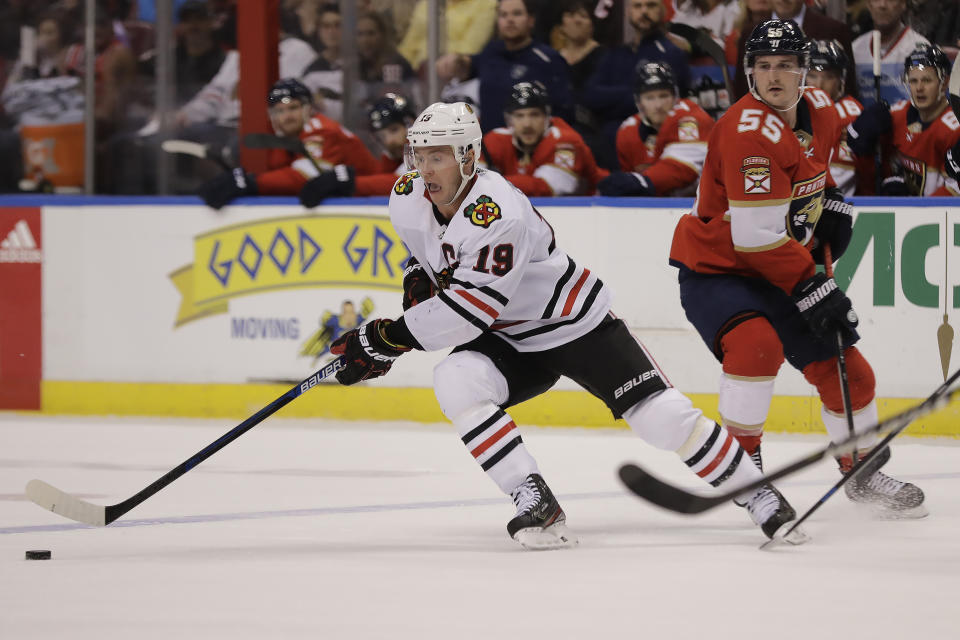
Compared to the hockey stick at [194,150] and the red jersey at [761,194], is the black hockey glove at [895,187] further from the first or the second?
the hockey stick at [194,150]

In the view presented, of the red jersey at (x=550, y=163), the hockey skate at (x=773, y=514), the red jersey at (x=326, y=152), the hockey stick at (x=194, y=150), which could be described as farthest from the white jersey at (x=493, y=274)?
the hockey stick at (x=194, y=150)

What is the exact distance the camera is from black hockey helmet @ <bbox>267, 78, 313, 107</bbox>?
20.4 feet

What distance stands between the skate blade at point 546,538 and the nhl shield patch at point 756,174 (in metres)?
0.91

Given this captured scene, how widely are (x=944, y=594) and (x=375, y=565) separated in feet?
3.84

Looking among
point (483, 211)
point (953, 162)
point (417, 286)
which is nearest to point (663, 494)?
point (483, 211)

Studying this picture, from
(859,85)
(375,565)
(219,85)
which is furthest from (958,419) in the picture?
(219,85)

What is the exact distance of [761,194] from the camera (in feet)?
A: 11.3

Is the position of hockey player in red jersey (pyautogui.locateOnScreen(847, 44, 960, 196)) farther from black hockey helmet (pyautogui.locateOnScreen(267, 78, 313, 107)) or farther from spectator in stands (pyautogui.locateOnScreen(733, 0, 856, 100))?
black hockey helmet (pyautogui.locateOnScreen(267, 78, 313, 107))

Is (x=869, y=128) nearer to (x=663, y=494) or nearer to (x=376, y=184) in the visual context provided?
(x=376, y=184)

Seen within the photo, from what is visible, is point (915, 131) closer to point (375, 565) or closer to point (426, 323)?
point (426, 323)

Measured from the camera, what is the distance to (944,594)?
109 inches

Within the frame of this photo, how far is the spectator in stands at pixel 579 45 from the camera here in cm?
629

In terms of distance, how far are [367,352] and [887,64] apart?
3.37 m

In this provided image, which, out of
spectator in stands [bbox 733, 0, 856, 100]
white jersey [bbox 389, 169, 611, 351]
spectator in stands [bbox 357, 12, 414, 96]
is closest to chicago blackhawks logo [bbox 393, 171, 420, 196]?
white jersey [bbox 389, 169, 611, 351]
